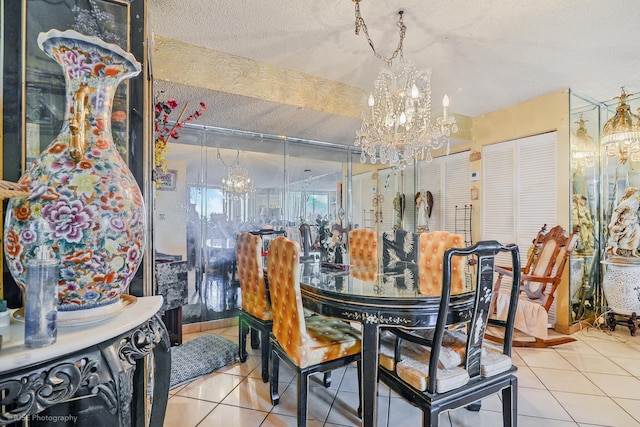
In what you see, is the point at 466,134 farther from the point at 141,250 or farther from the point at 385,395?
the point at 141,250

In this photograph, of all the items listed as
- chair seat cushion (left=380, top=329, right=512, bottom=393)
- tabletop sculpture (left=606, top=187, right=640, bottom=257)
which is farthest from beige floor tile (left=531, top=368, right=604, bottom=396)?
tabletop sculpture (left=606, top=187, right=640, bottom=257)

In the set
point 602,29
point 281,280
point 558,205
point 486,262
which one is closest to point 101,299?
point 281,280

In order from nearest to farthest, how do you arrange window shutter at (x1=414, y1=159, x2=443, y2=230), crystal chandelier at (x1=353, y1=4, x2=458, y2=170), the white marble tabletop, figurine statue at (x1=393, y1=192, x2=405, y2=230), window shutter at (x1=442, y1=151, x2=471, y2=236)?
1. the white marble tabletop
2. crystal chandelier at (x1=353, y1=4, x2=458, y2=170)
3. window shutter at (x1=442, y1=151, x2=471, y2=236)
4. window shutter at (x1=414, y1=159, x2=443, y2=230)
5. figurine statue at (x1=393, y1=192, x2=405, y2=230)

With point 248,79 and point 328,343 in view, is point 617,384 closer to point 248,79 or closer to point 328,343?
point 328,343

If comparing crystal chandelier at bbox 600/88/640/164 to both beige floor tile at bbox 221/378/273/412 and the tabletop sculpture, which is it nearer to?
the tabletop sculpture

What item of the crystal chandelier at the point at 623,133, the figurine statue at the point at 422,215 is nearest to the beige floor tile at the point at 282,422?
the figurine statue at the point at 422,215

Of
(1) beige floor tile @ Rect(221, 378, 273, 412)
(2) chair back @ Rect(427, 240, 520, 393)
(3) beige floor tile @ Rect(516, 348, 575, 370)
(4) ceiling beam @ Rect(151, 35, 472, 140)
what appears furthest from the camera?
(3) beige floor tile @ Rect(516, 348, 575, 370)

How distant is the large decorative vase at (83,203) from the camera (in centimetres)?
78

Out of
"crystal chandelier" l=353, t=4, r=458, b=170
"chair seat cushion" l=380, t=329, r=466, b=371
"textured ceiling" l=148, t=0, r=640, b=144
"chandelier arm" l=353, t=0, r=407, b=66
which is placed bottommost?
"chair seat cushion" l=380, t=329, r=466, b=371

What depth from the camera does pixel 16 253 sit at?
0.78 m

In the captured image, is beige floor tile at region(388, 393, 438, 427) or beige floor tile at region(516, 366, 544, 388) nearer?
beige floor tile at region(388, 393, 438, 427)

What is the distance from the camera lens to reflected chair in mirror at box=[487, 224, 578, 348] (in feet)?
10.00

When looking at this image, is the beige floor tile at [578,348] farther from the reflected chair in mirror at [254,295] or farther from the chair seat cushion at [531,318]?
the reflected chair in mirror at [254,295]

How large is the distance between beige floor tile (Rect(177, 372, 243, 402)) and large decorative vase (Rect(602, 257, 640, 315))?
396cm
